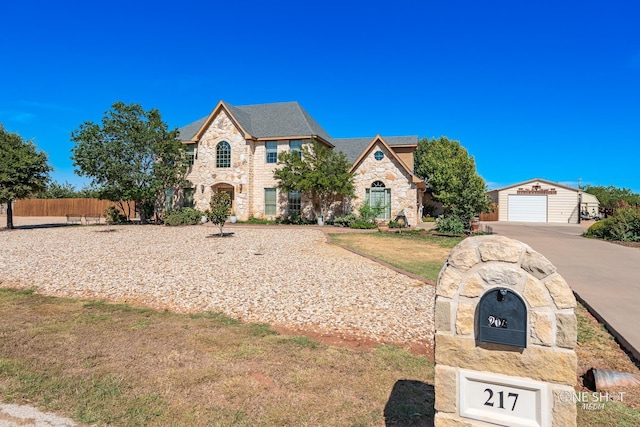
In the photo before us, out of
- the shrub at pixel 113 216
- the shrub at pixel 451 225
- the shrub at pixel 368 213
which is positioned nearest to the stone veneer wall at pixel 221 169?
the shrub at pixel 113 216

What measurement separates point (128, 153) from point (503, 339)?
2564 cm

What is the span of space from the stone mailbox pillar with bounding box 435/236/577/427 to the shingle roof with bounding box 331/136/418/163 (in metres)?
26.0

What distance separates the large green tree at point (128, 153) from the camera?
22.6m

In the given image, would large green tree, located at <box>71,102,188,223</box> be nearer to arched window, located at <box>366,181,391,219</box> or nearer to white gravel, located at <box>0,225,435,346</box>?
white gravel, located at <box>0,225,435,346</box>

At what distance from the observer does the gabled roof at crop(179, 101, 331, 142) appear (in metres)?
26.5

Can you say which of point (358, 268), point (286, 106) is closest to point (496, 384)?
point (358, 268)

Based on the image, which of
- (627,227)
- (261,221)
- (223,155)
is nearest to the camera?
(627,227)

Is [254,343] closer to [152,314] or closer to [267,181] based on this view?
[152,314]

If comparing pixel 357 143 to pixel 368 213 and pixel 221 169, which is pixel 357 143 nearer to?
pixel 368 213

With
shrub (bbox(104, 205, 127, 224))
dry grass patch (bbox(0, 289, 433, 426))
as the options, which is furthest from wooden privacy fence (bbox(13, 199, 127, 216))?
dry grass patch (bbox(0, 289, 433, 426))

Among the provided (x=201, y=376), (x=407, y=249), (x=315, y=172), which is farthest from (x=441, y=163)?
(x=201, y=376)

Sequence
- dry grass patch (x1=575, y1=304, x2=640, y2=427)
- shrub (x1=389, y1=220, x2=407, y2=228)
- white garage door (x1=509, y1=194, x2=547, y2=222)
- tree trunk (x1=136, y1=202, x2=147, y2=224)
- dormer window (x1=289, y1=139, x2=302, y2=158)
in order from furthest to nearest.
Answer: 1. white garage door (x1=509, y1=194, x2=547, y2=222)
2. dormer window (x1=289, y1=139, x2=302, y2=158)
3. tree trunk (x1=136, y1=202, x2=147, y2=224)
4. shrub (x1=389, y1=220, x2=407, y2=228)
5. dry grass patch (x1=575, y1=304, x2=640, y2=427)

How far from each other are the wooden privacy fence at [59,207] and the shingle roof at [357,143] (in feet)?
88.4

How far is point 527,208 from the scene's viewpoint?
38.8m
